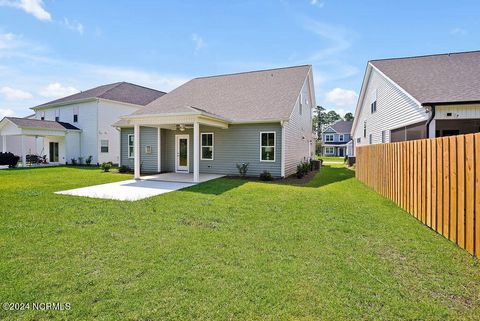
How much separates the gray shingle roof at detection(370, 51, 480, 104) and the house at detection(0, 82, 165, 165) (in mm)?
22248

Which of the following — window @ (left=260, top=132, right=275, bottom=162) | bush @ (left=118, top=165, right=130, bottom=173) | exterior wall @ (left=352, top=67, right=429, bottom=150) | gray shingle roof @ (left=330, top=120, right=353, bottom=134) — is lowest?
bush @ (left=118, top=165, right=130, bottom=173)

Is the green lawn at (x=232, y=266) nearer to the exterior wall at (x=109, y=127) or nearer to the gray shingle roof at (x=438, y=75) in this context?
the gray shingle roof at (x=438, y=75)

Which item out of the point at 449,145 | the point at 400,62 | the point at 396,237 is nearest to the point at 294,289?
the point at 396,237

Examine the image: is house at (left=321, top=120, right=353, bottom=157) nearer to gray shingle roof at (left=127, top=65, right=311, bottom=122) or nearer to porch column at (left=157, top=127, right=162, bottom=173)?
gray shingle roof at (left=127, top=65, right=311, bottom=122)

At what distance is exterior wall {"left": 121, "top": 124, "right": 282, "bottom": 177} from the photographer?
41.9ft

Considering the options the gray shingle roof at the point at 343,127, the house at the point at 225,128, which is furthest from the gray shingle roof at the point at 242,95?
the gray shingle roof at the point at 343,127

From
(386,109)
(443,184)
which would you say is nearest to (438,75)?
(386,109)

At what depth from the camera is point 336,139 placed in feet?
177

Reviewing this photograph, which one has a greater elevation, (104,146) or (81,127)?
(81,127)

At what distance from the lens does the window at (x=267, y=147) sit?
12688 mm

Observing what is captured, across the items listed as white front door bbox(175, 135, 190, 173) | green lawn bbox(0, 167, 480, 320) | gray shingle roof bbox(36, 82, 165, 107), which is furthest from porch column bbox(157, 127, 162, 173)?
gray shingle roof bbox(36, 82, 165, 107)

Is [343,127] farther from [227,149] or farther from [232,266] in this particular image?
[232,266]

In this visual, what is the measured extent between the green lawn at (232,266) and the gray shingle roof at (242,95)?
7.16 meters

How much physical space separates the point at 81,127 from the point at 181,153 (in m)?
14.9
